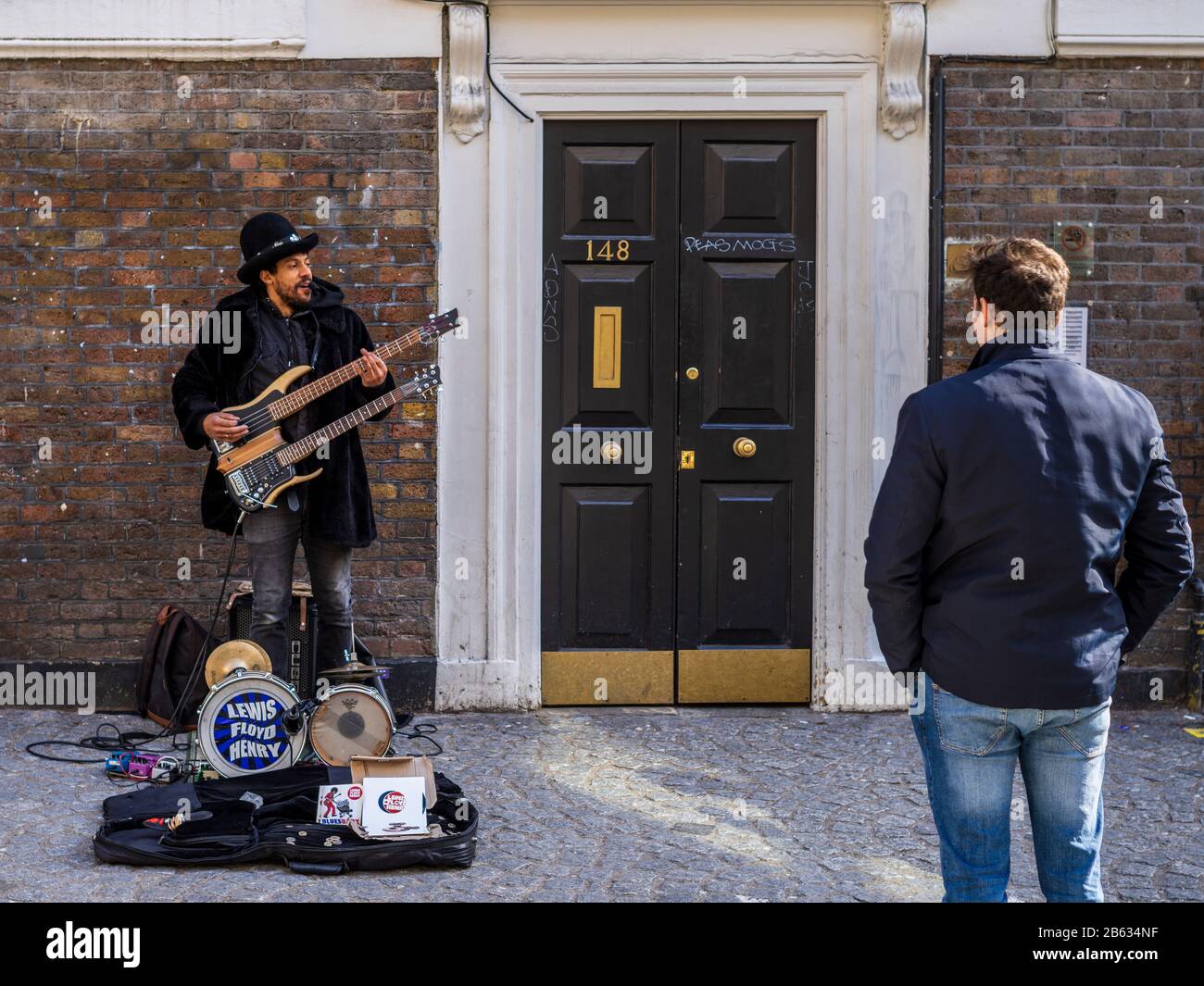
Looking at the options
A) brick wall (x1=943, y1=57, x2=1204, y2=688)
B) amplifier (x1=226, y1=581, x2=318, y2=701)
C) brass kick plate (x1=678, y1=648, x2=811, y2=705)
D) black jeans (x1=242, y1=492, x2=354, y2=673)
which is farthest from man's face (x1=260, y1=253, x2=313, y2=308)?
brick wall (x1=943, y1=57, x2=1204, y2=688)

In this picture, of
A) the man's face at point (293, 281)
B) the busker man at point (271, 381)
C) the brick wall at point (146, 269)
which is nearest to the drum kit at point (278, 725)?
the busker man at point (271, 381)

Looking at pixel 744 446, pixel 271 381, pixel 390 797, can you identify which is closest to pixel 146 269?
pixel 271 381

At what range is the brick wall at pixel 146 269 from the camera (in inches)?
283

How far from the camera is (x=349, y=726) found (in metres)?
5.82

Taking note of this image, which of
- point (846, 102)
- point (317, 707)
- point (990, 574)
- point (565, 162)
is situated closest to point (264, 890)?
point (317, 707)

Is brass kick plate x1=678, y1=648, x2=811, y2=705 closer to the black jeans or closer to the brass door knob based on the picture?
the brass door knob

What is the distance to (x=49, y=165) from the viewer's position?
7184 mm

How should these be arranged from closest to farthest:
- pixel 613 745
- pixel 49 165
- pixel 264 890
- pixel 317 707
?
pixel 264 890 < pixel 317 707 < pixel 613 745 < pixel 49 165

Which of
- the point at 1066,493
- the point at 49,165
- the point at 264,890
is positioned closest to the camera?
the point at 1066,493

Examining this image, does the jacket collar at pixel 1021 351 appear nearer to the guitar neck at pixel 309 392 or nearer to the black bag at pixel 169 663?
the guitar neck at pixel 309 392

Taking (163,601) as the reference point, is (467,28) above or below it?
above

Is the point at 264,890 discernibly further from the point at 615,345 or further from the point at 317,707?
the point at 615,345

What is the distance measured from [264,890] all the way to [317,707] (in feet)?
3.76
